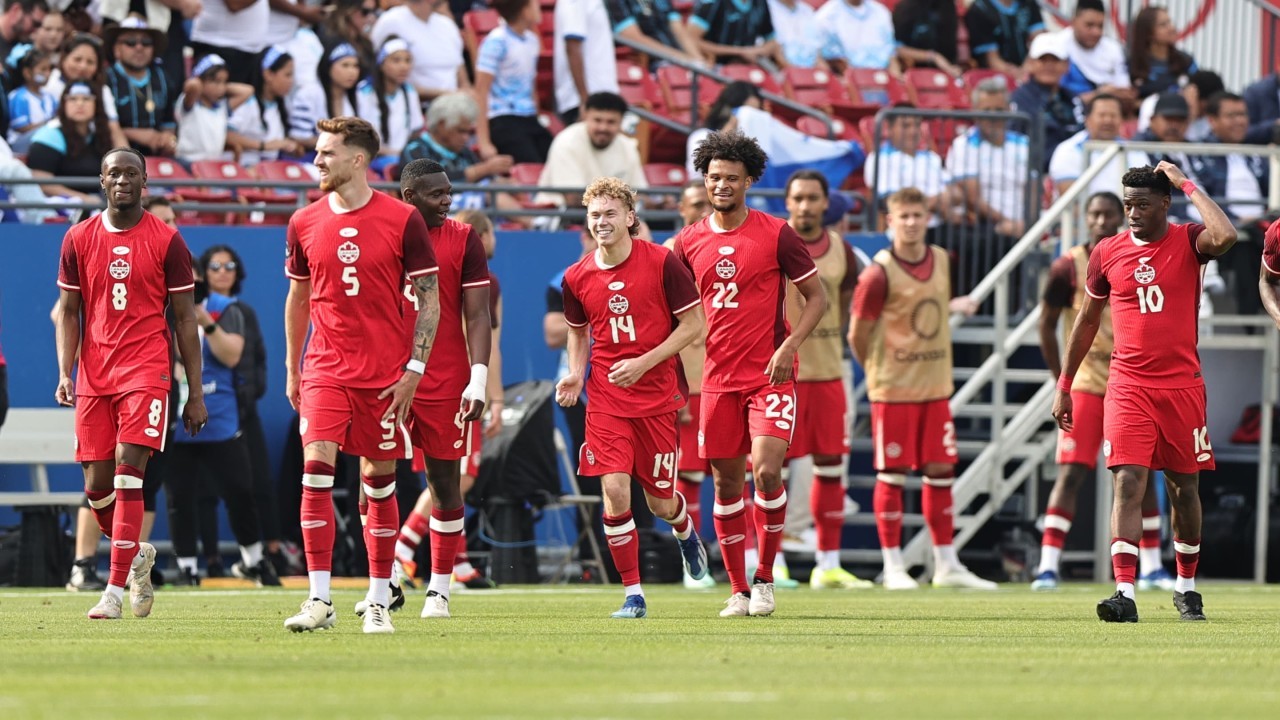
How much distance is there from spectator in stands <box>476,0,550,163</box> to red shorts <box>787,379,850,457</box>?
501 cm

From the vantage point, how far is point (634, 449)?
1095 centimetres

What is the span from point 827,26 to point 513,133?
5.39m

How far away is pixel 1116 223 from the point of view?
14.6 m

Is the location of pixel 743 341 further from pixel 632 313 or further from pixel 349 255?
pixel 349 255

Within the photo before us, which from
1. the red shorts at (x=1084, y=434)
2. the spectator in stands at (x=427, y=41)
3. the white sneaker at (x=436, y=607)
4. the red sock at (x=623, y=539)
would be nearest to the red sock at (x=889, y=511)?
the red shorts at (x=1084, y=434)

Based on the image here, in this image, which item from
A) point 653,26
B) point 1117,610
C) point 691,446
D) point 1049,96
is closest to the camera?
point 1117,610

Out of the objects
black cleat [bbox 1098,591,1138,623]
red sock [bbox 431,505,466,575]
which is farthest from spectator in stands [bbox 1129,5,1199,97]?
red sock [bbox 431,505,466,575]

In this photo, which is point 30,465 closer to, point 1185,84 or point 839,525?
point 839,525

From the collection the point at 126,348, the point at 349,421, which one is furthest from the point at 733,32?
the point at 349,421

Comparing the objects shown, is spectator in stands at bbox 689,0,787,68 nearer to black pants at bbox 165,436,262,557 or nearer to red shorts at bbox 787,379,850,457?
red shorts at bbox 787,379,850,457

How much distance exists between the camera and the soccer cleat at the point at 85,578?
1434 centimetres

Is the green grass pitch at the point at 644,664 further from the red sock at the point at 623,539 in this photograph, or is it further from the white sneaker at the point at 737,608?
the red sock at the point at 623,539

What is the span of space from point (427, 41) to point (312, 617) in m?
10.9

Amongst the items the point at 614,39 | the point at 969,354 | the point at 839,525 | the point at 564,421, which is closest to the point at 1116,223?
the point at 839,525
